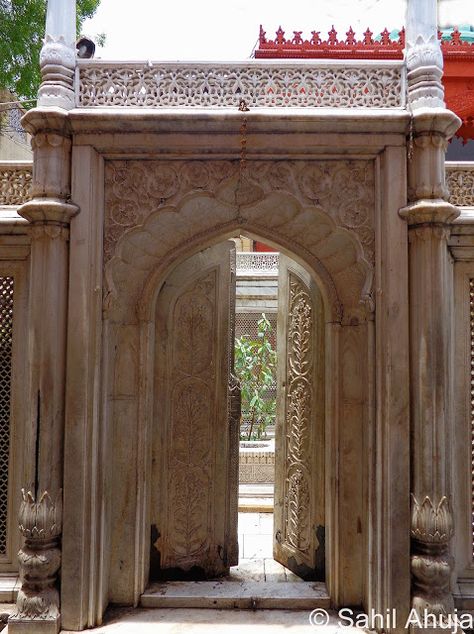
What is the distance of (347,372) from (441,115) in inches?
74.3

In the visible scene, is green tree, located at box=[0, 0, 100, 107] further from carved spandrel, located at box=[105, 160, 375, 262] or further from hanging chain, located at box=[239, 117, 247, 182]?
hanging chain, located at box=[239, 117, 247, 182]

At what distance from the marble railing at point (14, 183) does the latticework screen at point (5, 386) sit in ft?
2.00

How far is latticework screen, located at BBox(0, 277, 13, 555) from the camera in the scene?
425 cm

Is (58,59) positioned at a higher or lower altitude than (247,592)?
higher

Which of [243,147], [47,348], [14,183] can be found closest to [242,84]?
[243,147]

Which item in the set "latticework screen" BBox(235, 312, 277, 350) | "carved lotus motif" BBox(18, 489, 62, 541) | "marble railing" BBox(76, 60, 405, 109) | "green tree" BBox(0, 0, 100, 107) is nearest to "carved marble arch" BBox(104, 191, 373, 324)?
"marble railing" BBox(76, 60, 405, 109)

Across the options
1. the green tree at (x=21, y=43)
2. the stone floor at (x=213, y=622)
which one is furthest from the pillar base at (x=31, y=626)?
the green tree at (x=21, y=43)

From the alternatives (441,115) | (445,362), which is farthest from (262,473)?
(441,115)

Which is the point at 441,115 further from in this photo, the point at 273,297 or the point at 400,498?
the point at 273,297

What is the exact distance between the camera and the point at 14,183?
4379 mm

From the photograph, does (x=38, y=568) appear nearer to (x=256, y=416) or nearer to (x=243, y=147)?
(x=243, y=147)

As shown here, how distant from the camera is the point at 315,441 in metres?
4.72

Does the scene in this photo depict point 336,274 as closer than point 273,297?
Yes

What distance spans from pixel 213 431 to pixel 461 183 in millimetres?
2789
